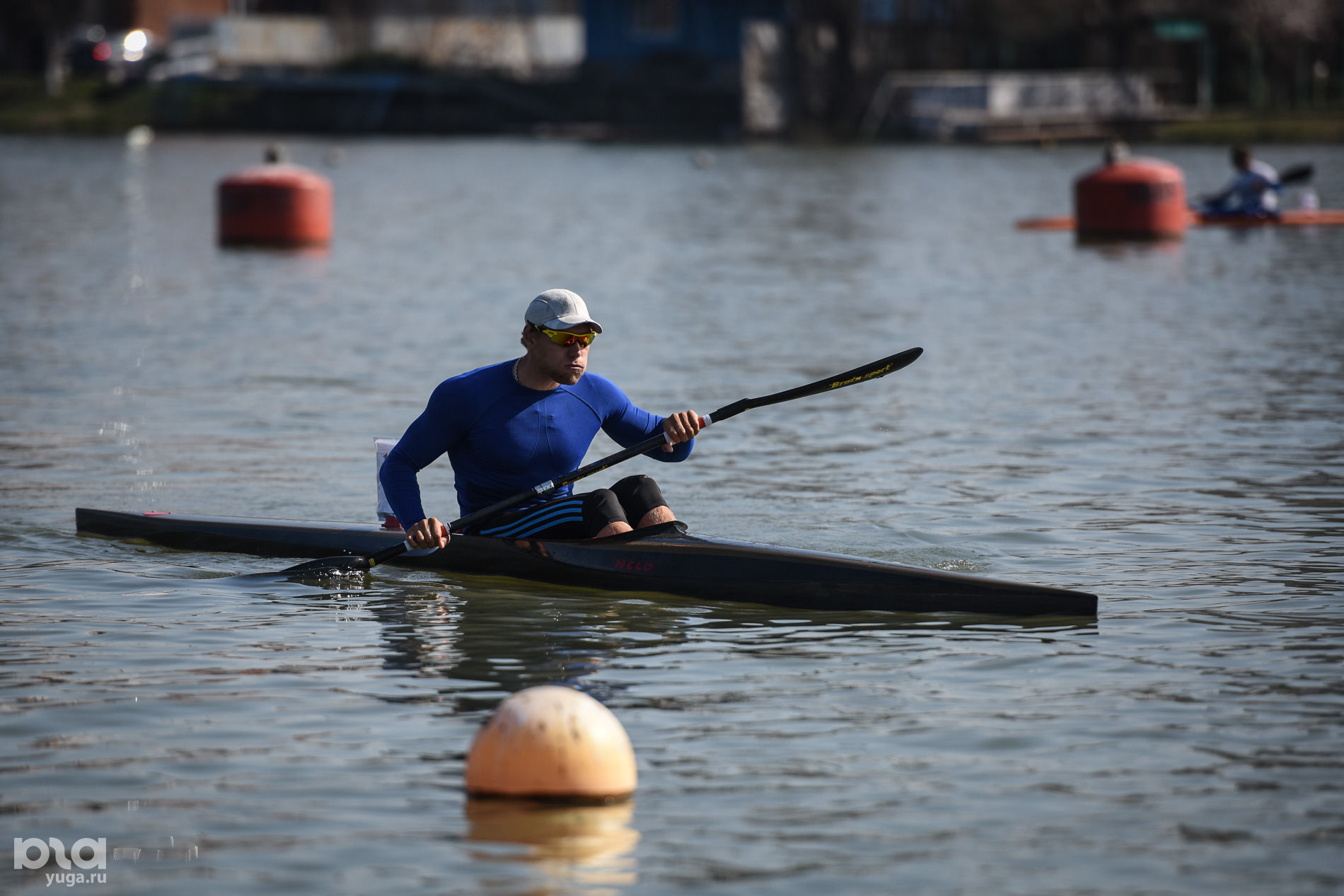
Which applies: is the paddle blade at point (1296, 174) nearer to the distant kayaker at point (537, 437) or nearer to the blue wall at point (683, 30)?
the distant kayaker at point (537, 437)

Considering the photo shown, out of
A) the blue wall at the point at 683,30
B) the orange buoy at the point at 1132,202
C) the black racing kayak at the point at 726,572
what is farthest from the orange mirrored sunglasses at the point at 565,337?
the blue wall at the point at 683,30

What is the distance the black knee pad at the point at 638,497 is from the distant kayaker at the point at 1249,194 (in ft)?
72.0

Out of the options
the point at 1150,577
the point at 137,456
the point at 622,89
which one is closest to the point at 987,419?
the point at 1150,577

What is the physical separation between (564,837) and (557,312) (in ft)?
11.0

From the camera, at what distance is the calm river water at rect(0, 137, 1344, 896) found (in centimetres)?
617

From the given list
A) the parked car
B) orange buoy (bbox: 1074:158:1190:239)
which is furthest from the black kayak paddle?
the parked car

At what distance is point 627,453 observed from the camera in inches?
368

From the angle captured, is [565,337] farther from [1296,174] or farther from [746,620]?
[1296,174]

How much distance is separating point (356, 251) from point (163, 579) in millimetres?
21503

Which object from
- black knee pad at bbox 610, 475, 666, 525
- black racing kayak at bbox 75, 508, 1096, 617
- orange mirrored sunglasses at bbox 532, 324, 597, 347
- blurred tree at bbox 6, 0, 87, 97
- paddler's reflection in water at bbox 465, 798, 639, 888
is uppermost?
blurred tree at bbox 6, 0, 87, 97

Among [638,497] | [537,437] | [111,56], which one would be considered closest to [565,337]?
[537,437]

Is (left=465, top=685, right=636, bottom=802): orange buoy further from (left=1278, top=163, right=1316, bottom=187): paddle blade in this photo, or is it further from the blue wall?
the blue wall

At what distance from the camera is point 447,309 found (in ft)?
77.4

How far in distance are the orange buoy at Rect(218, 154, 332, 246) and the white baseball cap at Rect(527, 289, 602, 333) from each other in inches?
833
